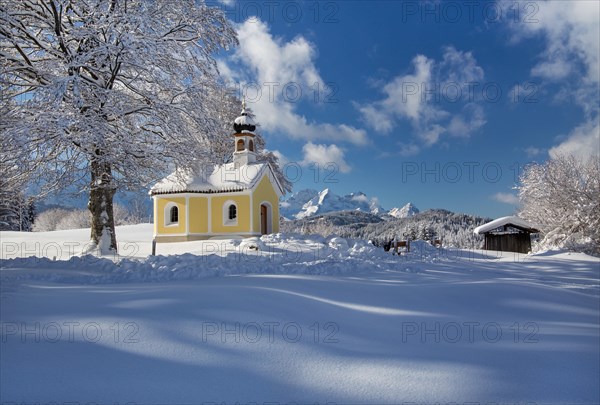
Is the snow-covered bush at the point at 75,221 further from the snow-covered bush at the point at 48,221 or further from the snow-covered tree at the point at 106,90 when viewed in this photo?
the snow-covered tree at the point at 106,90

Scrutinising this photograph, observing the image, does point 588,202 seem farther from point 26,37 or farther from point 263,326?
point 26,37

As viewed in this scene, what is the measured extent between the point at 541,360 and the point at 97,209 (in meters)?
13.9

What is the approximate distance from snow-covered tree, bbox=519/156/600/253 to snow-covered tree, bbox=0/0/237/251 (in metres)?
23.6

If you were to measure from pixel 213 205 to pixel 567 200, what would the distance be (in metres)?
23.5

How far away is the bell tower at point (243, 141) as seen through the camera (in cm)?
2445

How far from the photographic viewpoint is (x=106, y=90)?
11.6m

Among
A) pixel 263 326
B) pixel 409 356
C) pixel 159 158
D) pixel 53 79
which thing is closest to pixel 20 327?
pixel 263 326

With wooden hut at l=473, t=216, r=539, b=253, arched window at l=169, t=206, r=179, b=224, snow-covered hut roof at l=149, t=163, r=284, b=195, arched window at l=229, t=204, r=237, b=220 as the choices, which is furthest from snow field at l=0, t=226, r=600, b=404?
wooden hut at l=473, t=216, r=539, b=253

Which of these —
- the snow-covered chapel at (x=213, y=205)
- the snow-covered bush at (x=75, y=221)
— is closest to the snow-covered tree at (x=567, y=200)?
the snow-covered chapel at (x=213, y=205)

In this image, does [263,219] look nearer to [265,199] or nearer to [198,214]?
[265,199]

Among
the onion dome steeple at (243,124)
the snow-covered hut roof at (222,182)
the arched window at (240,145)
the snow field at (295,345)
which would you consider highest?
the onion dome steeple at (243,124)

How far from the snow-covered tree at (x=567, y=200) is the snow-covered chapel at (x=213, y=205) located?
19.5 metres

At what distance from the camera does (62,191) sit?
12914 mm

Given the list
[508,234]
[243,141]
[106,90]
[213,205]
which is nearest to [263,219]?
[213,205]
